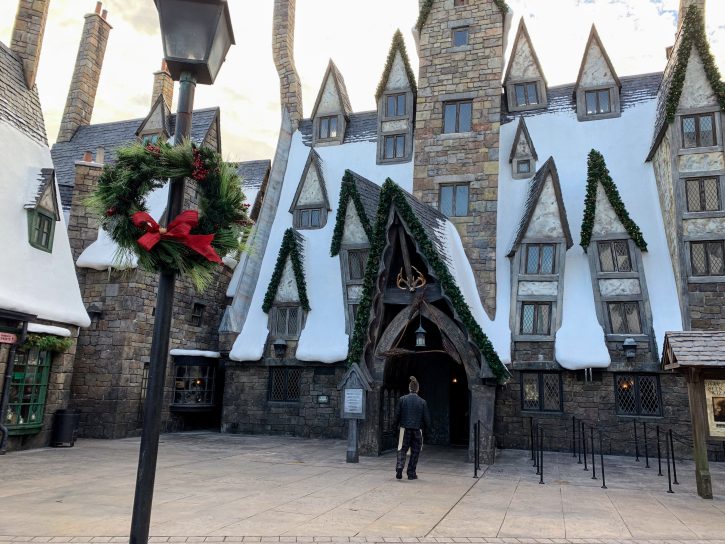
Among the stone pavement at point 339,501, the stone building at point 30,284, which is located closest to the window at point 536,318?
the stone pavement at point 339,501

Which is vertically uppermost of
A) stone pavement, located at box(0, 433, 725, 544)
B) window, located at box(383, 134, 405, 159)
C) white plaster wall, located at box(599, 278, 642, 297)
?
window, located at box(383, 134, 405, 159)

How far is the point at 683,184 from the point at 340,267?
10353 millimetres

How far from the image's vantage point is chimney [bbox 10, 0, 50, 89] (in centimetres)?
1583

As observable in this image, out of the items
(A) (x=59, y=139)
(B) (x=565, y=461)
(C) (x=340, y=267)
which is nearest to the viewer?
(B) (x=565, y=461)

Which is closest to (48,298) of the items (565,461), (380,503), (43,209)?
(43,209)

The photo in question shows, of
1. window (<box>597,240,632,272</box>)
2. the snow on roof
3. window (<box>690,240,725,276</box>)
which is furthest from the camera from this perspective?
window (<box>597,240,632,272</box>)

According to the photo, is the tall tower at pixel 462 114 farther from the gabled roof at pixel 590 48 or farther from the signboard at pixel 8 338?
the signboard at pixel 8 338

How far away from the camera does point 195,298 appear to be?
18859 mm

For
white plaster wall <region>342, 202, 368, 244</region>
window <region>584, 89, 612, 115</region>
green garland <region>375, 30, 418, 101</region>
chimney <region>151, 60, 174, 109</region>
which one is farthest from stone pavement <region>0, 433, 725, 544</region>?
chimney <region>151, 60, 174, 109</region>

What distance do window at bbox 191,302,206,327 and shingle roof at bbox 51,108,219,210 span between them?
6.20 metres

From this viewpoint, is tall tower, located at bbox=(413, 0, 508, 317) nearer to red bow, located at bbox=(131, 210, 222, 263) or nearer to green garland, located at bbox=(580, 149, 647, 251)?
green garland, located at bbox=(580, 149, 647, 251)

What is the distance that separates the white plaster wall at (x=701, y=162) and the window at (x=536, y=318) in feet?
17.2

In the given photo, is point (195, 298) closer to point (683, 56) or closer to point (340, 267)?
point (340, 267)

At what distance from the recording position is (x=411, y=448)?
9.83 metres
